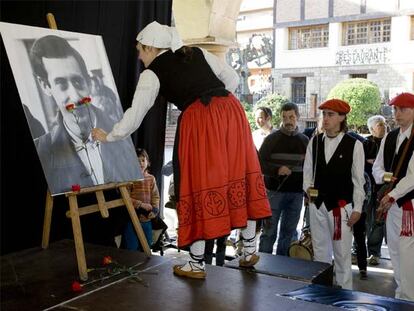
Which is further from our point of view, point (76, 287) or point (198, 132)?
point (76, 287)

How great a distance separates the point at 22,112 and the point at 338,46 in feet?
8.96

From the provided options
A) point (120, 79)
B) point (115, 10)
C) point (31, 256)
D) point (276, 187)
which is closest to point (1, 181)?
point (31, 256)

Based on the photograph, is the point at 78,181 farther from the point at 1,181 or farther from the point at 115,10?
the point at 115,10

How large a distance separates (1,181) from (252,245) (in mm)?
1830

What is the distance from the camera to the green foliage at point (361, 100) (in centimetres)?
435

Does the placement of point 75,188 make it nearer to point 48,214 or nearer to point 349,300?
point 48,214

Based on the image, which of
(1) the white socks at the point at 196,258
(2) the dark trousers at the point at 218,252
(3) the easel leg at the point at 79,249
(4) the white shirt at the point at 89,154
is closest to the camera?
(1) the white socks at the point at 196,258

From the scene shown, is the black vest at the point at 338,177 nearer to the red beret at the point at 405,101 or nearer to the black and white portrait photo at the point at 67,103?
the red beret at the point at 405,101

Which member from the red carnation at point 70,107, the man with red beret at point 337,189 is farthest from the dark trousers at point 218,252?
the red carnation at point 70,107

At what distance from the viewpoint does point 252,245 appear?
272cm

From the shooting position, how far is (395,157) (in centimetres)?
320

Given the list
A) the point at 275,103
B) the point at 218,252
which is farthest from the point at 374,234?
the point at 275,103

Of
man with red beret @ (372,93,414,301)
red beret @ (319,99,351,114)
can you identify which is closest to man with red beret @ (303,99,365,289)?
red beret @ (319,99,351,114)

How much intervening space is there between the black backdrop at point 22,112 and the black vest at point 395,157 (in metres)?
2.08
